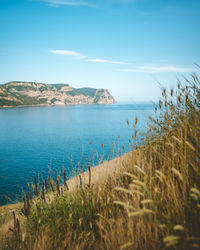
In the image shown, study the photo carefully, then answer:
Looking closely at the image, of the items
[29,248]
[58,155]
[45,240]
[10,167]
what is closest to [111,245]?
[45,240]

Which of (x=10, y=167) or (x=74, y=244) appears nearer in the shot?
(x=74, y=244)

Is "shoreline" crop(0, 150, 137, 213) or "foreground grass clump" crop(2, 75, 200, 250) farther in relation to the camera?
"shoreline" crop(0, 150, 137, 213)

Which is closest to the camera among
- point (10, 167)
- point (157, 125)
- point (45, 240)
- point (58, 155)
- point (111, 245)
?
point (111, 245)

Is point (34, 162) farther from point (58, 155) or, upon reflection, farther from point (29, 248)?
point (29, 248)

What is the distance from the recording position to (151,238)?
1401 millimetres

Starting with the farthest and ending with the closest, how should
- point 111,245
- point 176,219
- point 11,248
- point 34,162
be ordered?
point 34,162, point 11,248, point 111,245, point 176,219

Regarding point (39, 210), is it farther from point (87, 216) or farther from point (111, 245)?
point (111, 245)

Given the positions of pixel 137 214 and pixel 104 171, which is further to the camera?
pixel 104 171

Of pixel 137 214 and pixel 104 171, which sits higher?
pixel 137 214

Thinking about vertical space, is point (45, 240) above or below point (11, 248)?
above

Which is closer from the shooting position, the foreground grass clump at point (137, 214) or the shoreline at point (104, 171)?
the foreground grass clump at point (137, 214)

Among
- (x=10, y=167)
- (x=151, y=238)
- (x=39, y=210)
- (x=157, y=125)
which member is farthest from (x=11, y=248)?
(x=10, y=167)

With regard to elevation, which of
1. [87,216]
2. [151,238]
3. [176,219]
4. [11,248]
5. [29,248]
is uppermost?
[176,219]

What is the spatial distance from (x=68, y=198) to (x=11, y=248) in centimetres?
101
